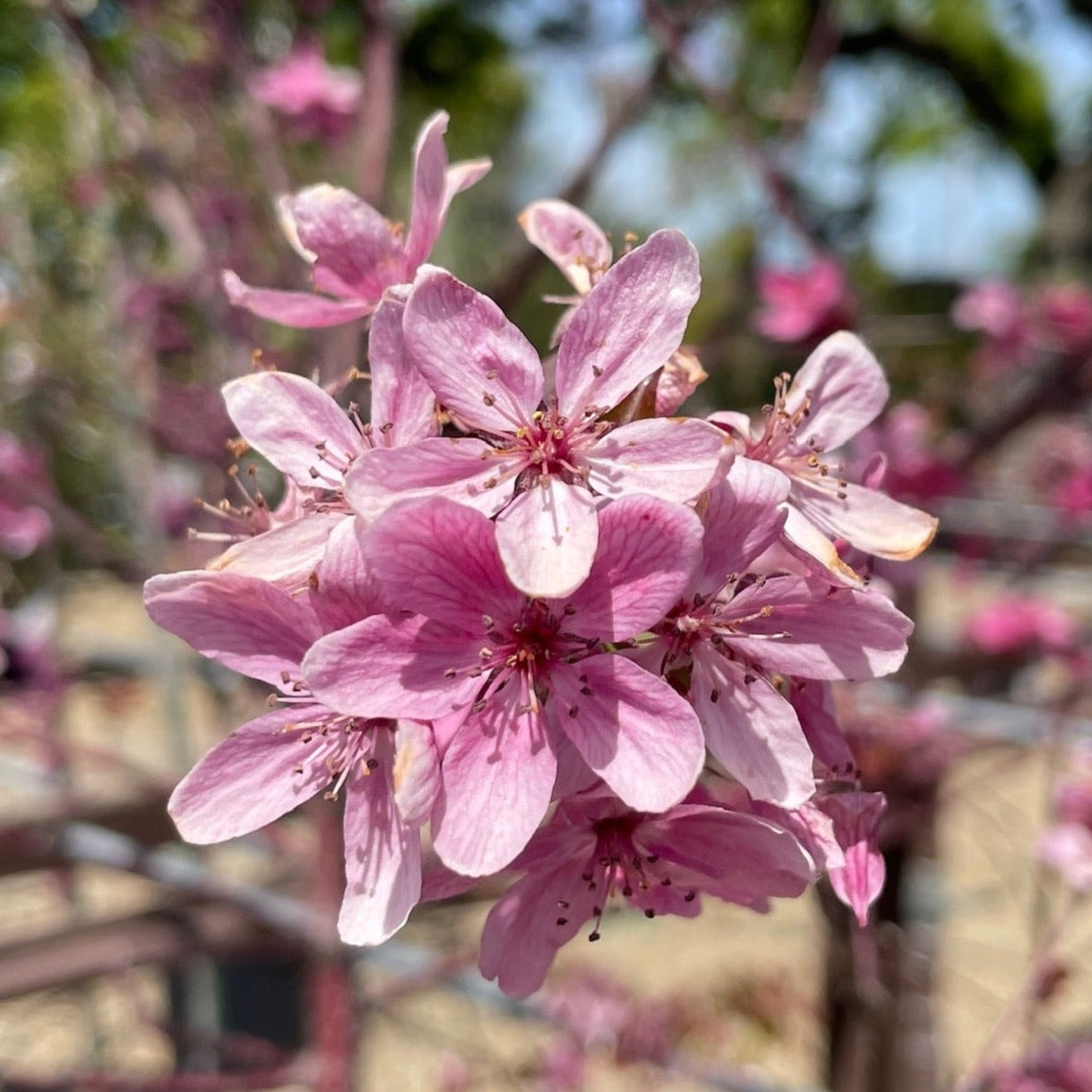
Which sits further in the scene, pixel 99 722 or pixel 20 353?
pixel 99 722

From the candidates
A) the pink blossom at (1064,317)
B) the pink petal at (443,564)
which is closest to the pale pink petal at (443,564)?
the pink petal at (443,564)

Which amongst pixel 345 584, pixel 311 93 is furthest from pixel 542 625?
pixel 311 93

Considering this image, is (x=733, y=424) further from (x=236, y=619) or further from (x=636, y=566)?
(x=236, y=619)

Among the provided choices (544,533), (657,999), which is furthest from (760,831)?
(657,999)

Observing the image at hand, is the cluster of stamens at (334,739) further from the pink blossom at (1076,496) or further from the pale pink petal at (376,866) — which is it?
the pink blossom at (1076,496)

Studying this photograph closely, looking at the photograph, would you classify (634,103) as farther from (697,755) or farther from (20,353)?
(20,353)

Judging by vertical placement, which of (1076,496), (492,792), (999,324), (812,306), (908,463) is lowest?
(1076,496)

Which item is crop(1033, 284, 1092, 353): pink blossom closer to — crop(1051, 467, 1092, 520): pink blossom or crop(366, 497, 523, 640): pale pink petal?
crop(1051, 467, 1092, 520): pink blossom
